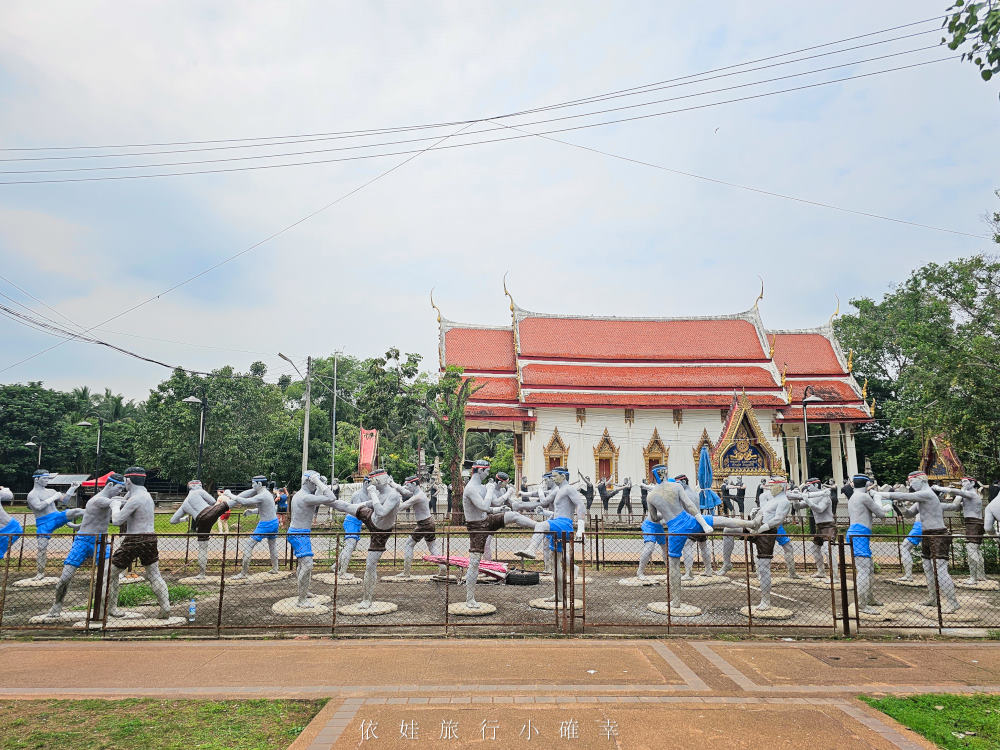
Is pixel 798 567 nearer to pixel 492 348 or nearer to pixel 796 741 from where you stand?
pixel 796 741

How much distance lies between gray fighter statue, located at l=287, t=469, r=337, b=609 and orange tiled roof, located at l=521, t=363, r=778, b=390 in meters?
23.5

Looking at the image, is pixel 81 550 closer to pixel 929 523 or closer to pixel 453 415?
pixel 929 523

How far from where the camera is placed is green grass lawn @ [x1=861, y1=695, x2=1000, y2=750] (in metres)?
4.58

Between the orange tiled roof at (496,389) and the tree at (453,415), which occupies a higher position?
the orange tiled roof at (496,389)

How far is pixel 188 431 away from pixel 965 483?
1338 inches

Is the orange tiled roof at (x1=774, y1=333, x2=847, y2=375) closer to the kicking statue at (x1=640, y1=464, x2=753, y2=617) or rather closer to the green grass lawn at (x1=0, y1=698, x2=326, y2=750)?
the kicking statue at (x1=640, y1=464, x2=753, y2=617)

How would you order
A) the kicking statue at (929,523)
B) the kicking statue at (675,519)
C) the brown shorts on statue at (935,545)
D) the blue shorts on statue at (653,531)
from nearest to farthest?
the brown shorts on statue at (935,545), the kicking statue at (929,523), the kicking statue at (675,519), the blue shorts on statue at (653,531)

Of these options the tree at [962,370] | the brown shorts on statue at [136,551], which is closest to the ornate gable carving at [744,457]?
the tree at [962,370]

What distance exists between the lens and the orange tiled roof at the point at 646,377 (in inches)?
1314

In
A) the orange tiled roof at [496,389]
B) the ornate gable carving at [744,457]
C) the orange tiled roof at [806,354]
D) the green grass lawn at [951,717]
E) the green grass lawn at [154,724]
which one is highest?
the orange tiled roof at [806,354]

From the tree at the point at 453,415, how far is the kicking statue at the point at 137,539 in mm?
17274

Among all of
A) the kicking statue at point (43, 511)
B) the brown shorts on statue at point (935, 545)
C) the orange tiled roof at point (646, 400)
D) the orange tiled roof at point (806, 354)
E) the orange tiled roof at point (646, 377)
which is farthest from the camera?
the orange tiled roof at point (806, 354)


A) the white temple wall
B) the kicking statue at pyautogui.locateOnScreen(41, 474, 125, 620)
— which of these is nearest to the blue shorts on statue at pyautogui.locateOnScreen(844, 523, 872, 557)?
the kicking statue at pyautogui.locateOnScreen(41, 474, 125, 620)

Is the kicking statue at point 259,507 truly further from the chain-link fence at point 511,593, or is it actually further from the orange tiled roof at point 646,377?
the orange tiled roof at point 646,377
